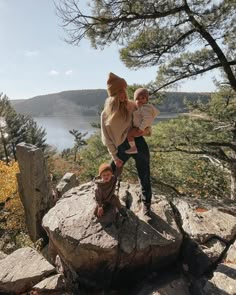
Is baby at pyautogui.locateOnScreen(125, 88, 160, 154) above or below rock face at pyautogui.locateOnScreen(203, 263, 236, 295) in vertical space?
above

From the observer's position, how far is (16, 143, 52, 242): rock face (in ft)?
32.6

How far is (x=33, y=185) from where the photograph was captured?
33.3 feet

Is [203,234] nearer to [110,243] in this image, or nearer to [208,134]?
[110,243]

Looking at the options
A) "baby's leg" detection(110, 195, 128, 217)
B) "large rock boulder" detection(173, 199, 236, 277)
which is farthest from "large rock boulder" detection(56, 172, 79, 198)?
"baby's leg" detection(110, 195, 128, 217)

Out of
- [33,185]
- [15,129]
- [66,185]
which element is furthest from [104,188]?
[15,129]

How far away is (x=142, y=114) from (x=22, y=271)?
329 centimetres

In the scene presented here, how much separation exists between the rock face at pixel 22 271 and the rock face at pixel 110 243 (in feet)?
2.42

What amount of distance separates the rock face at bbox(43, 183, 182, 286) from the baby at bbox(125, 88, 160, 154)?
1175 millimetres

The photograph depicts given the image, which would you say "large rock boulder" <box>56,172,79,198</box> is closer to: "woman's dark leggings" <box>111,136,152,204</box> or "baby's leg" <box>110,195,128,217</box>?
"baby's leg" <box>110,195,128,217</box>

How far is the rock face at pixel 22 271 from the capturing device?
444cm


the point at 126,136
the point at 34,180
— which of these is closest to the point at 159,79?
the point at 126,136

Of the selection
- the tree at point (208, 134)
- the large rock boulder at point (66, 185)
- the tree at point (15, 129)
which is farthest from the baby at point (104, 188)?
the tree at point (15, 129)

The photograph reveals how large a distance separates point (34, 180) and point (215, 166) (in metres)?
6.19

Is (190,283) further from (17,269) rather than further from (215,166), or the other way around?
(215,166)
